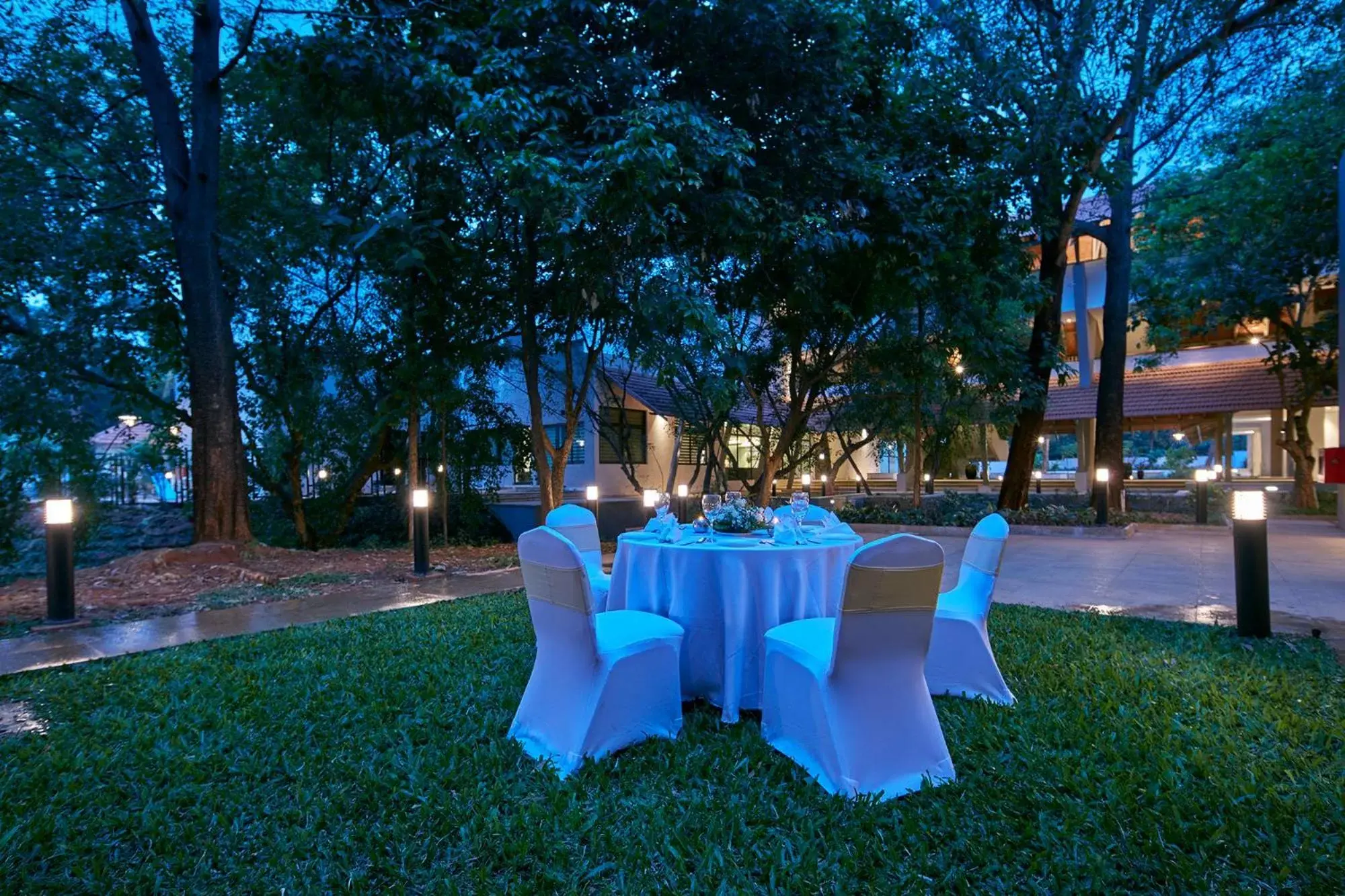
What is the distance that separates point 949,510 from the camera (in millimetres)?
13883

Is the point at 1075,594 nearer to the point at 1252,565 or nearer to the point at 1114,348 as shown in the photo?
the point at 1252,565

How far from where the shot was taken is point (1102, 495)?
12.4 meters

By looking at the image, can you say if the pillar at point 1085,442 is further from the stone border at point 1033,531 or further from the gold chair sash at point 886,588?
the gold chair sash at point 886,588

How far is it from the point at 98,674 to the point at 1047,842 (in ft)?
16.7

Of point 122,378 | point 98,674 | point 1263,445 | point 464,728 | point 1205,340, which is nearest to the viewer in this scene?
point 464,728

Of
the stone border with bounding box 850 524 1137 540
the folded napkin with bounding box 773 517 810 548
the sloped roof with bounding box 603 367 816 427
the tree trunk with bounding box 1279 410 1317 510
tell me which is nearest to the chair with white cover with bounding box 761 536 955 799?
the folded napkin with bounding box 773 517 810 548

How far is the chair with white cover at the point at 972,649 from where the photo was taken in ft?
12.7

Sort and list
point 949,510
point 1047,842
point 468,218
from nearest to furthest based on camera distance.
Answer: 1. point 1047,842
2. point 468,218
3. point 949,510

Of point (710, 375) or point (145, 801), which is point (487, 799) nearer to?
point (145, 801)

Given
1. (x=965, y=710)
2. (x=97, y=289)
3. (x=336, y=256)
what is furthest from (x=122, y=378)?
(x=965, y=710)

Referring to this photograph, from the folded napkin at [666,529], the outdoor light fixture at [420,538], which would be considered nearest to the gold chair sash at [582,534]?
the folded napkin at [666,529]

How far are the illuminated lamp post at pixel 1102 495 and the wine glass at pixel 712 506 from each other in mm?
10510

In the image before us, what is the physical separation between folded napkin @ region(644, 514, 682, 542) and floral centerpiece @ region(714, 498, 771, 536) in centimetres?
24

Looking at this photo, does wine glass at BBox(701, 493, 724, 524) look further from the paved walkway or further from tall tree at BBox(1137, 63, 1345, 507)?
tall tree at BBox(1137, 63, 1345, 507)
